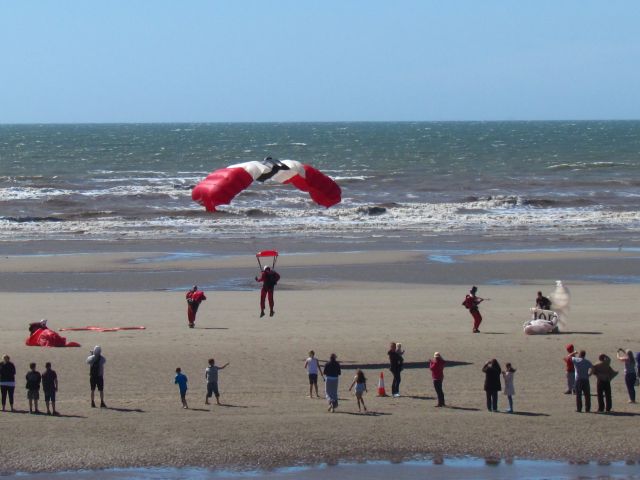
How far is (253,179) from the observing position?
651 inches

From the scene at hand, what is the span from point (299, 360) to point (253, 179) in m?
2.99

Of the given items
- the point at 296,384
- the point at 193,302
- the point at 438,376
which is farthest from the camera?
the point at 193,302

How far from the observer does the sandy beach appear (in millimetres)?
11648

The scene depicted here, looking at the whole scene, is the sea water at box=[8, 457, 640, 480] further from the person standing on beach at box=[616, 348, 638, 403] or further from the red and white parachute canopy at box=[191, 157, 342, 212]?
the red and white parachute canopy at box=[191, 157, 342, 212]

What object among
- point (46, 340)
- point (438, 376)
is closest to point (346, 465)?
point (438, 376)

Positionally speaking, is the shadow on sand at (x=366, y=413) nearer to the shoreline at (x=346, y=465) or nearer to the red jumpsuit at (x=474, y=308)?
the shoreline at (x=346, y=465)

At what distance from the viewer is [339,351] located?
16.4 metres

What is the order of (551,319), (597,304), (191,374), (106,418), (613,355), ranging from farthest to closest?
1. (597,304)
2. (551,319)
3. (613,355)
4. (191,374)
5. (106,418)

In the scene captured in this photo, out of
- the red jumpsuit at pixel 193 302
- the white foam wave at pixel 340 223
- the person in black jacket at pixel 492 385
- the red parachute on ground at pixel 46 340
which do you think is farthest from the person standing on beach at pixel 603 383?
the white foam wave at pixel 340 223

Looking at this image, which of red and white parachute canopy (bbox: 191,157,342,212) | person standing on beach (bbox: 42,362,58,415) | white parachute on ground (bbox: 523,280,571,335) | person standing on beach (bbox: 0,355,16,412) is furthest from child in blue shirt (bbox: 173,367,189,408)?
white parachute on ground (bbox: 523,280,571,335)

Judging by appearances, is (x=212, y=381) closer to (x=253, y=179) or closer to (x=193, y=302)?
(x=253, y=179)

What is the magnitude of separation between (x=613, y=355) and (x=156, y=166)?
200 feet

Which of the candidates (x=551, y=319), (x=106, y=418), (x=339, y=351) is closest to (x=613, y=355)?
(x=551, y=319)

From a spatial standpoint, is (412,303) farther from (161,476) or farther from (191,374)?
(161,476)
